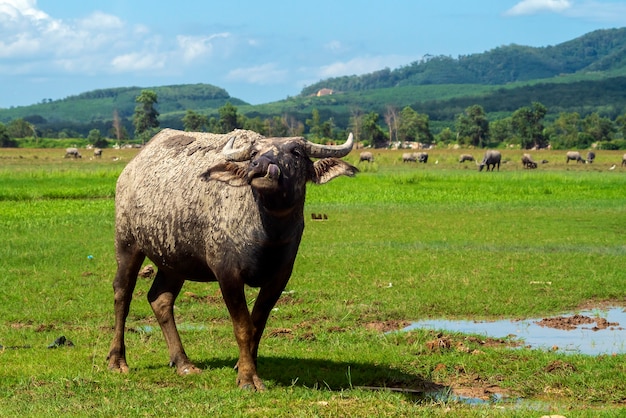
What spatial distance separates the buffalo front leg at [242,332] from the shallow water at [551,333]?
11.6 feet

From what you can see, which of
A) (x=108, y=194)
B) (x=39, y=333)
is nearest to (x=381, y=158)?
(x=108, y=194)

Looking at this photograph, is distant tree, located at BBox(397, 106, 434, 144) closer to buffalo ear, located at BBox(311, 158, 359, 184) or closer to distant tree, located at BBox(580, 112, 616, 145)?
A: distant tree, located at BBox(580, 112, 616, 145)

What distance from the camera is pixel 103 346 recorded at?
9.37 m

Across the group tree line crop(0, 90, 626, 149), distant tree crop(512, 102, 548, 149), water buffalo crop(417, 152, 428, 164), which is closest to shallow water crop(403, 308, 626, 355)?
water buffalo crop(417, 152, 428, 164)

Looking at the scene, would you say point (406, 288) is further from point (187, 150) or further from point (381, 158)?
point (381, 158)

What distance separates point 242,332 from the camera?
24.1 feet

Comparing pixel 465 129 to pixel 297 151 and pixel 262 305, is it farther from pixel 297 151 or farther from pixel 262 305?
pixel 297 151

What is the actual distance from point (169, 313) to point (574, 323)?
516 cm

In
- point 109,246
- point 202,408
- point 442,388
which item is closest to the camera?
point 202,408

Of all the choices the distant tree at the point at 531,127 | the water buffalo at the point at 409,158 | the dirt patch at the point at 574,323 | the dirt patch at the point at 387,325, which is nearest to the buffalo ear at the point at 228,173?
the dirt patch at the point at 387,325

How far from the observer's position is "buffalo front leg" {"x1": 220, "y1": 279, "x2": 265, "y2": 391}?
7285 millimetres

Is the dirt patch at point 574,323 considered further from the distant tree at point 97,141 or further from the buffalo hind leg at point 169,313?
the distant tree at point 97,141

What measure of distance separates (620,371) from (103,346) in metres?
5.03

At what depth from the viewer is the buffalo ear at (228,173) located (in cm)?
708
